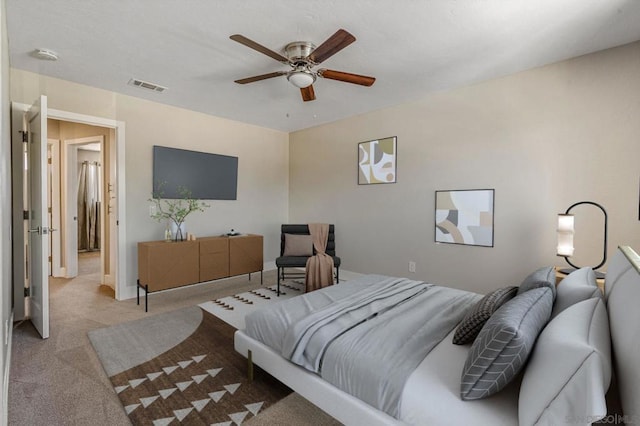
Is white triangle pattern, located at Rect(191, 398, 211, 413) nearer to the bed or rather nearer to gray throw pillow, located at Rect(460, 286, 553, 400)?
the bed

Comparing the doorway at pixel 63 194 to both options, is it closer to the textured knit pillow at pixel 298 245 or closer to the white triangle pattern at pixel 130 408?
the white triangle pattern at pixel 130 408

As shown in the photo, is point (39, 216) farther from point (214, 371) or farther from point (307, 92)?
point (307, 92)

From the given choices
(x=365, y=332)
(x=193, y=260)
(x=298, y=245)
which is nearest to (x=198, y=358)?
(x=365, y=332)

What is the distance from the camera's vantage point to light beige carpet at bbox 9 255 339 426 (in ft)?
5.71

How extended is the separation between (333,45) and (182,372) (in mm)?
2599

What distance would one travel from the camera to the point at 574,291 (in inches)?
62.4

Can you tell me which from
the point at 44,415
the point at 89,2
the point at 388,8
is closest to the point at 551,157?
the point at 388,8

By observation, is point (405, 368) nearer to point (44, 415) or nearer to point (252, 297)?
point (44, 415)

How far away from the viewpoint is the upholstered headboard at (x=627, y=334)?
850 mm

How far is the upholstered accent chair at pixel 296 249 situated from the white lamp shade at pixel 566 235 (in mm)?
2394

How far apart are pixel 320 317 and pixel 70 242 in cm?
502

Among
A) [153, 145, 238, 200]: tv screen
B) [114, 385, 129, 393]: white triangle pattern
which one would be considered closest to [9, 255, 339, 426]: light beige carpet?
[114, 385, 129, 393]: white triangle pattern

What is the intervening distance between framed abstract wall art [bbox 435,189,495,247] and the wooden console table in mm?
2615

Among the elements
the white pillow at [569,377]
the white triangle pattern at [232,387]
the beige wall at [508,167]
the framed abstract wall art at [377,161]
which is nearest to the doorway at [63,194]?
the white triangle pattern at [232,387]
